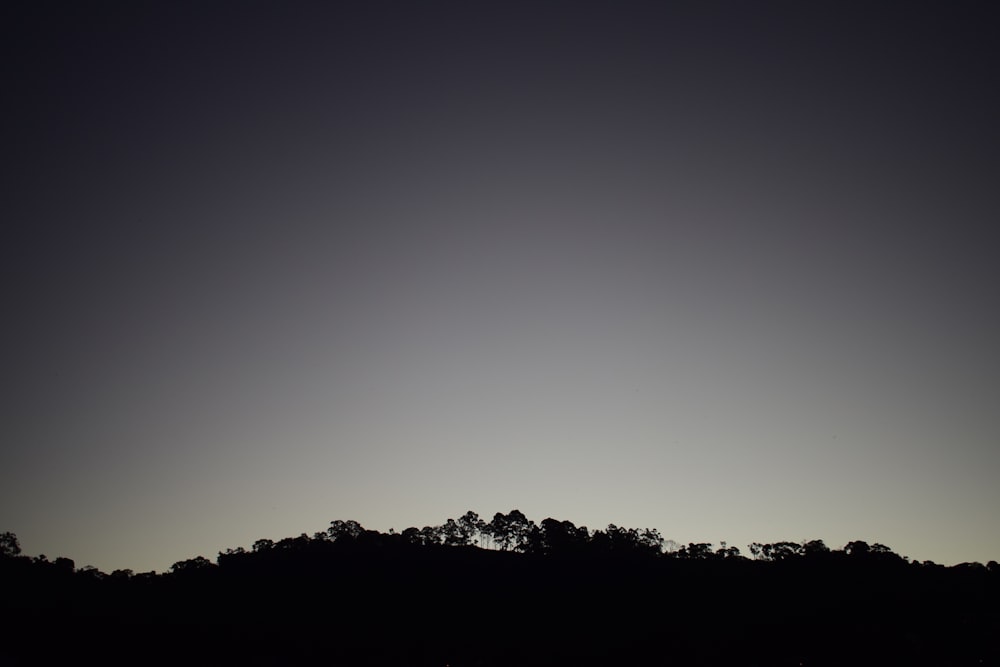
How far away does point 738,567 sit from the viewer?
12938 centimetres

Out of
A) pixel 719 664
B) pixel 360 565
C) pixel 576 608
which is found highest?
pixel 360 565

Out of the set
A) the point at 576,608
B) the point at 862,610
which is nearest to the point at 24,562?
the point at 576,608

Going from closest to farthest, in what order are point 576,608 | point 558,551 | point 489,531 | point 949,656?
point 949,656 < point 576,608 < point 558,551 < point 489,531

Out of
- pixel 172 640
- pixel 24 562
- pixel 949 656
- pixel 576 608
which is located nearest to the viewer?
pixel 949 656

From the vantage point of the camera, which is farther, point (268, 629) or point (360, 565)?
point (360, 565)

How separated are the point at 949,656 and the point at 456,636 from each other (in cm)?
7036

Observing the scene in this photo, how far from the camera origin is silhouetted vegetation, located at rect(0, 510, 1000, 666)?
8150cm

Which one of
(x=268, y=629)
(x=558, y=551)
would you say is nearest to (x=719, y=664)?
(x=268, y=629)

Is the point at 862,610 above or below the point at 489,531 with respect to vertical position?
below

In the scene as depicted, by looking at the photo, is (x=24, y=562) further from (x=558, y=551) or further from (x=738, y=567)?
(x=738, y=567)

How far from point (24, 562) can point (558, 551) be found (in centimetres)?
12722

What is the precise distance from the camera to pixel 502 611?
4082 inches

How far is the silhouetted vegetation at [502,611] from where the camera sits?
81.5 m

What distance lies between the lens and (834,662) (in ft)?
259
